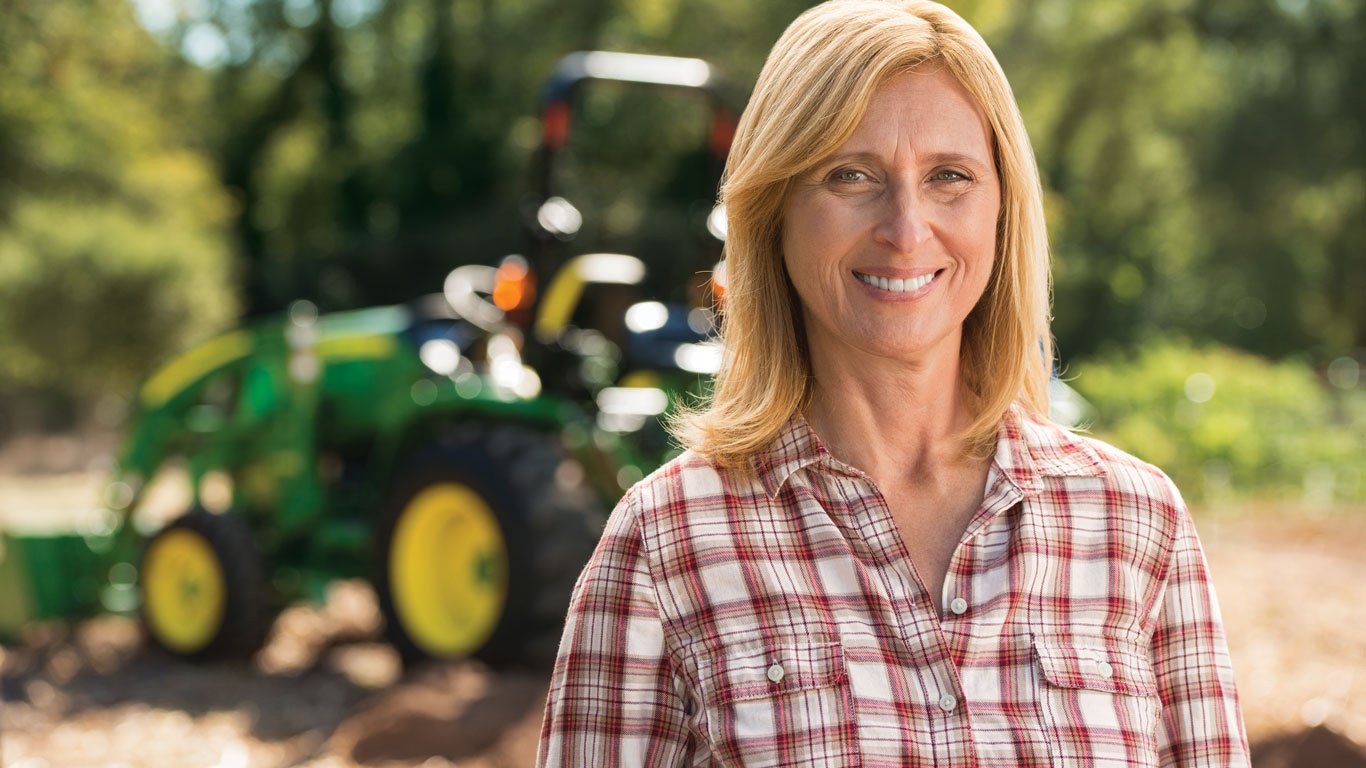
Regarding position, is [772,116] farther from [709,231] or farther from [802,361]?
[709,231]

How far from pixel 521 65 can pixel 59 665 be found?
22101mm

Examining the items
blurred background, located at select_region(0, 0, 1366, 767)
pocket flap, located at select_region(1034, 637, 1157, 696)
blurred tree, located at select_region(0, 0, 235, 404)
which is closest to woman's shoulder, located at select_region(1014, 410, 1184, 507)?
pocket flap, located at select_region(1034, 637, 1157, 696)

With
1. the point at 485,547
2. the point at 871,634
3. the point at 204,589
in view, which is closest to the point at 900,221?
the point at 871,634

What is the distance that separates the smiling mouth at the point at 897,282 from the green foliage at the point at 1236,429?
11.0 metres

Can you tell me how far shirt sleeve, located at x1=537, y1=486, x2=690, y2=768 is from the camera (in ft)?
5.12

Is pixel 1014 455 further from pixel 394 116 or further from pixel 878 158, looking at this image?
pixel 394 116

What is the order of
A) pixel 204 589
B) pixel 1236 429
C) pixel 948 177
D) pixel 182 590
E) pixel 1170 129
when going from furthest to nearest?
pixel 1170 129 < pixel 1236 429 < pixel 182 590 < pixel 204 589 < pixel 948 177

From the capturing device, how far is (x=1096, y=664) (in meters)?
1.59

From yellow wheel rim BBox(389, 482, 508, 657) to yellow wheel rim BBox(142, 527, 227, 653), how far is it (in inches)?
49.7

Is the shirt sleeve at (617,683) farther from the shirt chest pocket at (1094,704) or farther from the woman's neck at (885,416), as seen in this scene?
the shirt chest pocket at (1094,704)

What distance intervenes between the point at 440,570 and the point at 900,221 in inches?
198

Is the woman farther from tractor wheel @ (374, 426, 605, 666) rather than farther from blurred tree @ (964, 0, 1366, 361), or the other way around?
blurred tree @ (964, 0, 1366, 361)

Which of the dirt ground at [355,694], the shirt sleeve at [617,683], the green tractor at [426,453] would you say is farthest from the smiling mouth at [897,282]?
the green tractor at [426,453]

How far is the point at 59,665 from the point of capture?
7.41m
